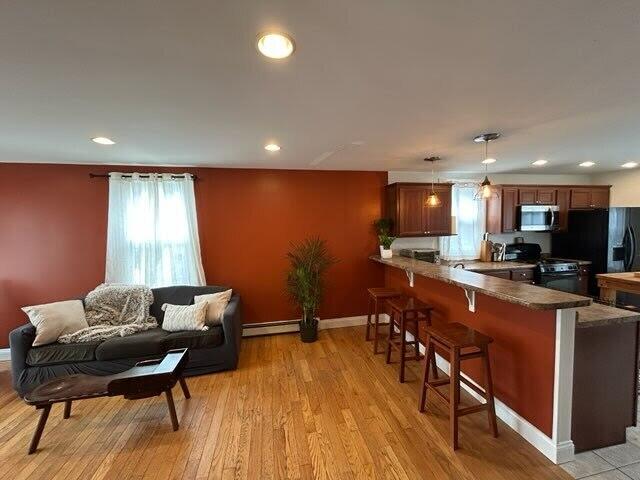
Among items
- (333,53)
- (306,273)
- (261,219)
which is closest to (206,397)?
(306,273)

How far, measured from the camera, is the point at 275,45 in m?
1.23

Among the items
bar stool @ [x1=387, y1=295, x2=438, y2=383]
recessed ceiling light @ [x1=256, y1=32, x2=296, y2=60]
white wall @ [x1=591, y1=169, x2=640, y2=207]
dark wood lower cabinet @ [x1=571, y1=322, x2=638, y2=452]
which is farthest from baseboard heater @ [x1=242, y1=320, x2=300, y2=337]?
white wall @ [x1=591, y1=169, x2=640, y2=207]

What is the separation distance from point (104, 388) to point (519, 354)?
307 cm

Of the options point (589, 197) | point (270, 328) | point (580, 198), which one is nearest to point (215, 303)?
point (270, 328)

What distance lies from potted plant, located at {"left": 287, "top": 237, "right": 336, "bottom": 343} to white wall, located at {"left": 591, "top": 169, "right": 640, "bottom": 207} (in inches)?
204

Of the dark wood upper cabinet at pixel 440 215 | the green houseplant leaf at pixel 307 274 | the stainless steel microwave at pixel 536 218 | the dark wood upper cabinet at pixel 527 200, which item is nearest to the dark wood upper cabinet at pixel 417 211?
the dark wood upper cabinet at pixel 440 215

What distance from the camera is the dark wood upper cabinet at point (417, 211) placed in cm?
402

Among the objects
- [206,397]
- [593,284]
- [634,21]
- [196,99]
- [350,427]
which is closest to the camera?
[634,21]

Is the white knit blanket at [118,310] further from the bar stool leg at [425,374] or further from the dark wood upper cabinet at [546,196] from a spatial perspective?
the dark wood upper cabinet at [546,196]

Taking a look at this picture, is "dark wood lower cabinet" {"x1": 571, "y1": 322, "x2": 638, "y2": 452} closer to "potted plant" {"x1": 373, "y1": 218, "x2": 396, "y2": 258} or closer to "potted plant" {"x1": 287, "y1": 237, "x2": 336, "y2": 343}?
"potted plant" {"x1": 373, "y1": 218, "x2": 396, "y2": 258}

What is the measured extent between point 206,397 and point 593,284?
5.65 m

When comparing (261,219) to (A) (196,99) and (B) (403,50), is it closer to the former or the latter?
(A) (196,99)

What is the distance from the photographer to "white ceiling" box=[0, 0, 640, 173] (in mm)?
1062

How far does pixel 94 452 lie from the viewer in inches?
76.6
